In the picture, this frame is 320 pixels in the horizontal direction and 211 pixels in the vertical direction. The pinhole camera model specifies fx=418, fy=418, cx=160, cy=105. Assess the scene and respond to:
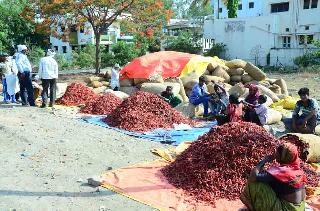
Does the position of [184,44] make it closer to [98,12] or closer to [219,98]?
[98,12]

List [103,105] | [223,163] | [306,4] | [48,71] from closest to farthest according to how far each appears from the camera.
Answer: [223,163] → [48,71] → [103,105] → [306,4]

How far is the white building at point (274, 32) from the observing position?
28.7 m

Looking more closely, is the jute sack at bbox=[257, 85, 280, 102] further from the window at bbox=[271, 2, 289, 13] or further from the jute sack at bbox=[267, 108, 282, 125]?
the window at bbox=[271, 2, 289, 13]

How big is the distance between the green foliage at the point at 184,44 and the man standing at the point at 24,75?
22.9 metres

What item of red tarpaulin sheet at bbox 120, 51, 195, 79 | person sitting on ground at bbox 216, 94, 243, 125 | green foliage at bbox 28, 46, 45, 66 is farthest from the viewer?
green foliage at bbox 28, 46, 45, 66

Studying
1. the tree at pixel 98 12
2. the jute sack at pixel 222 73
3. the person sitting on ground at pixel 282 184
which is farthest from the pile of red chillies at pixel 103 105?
the tree at pixel 98 12

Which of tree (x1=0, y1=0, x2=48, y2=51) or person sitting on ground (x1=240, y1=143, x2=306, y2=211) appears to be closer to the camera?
person sitting on ground (x1=240, y1=143, x2=306, y2=211)

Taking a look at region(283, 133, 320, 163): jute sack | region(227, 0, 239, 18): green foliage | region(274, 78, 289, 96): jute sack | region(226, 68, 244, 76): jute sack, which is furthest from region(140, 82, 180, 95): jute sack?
region(227, 0, 239, 18): green foliage

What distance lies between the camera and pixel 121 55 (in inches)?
1227

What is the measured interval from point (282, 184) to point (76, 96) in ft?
30.9

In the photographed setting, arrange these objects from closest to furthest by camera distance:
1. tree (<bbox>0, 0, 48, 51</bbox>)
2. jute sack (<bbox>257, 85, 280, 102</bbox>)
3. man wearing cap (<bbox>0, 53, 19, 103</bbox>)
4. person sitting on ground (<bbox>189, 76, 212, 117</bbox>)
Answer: person sitting on ground (<bbox>189, 76, 212, 117</bbox>) < man wearing cap (<bbox>0, 53, 19, 103</bbox>) < jute sack (<bbox>257, 85, 280, 102</bbox>) < tree (<bbox>0, 0, 48, 51</bbox>)

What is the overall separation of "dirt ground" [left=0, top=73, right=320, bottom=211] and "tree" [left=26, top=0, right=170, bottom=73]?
949 centimetres

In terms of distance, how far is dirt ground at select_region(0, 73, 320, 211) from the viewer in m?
4.94

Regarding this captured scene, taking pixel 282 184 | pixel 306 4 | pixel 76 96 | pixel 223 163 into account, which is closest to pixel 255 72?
pixel 76 96
